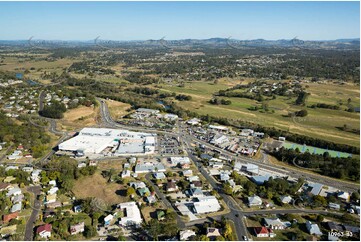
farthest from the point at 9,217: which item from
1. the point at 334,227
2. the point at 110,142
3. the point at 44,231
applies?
the point at 334,227

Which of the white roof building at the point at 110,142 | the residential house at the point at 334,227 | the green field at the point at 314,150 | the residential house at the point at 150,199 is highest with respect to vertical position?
the white roof building at the point at 110,142

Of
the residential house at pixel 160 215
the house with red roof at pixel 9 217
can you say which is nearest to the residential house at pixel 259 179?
the residential house at pixel 160 215

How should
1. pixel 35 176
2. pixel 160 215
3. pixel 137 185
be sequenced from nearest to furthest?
1. pixel 160 215
2. pixel 137 185
3. pixel 35 176

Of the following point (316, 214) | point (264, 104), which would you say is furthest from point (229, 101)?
point (316, 214)

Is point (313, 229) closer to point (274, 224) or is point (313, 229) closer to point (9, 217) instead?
point (274, 224)

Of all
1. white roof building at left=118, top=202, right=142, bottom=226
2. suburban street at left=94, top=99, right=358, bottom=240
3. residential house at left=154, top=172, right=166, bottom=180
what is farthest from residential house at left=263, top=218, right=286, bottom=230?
residential house at left=154, top=172, right=166, bottom=180

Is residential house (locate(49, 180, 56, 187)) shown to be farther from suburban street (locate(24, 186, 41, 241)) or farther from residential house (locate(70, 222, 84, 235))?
residential house (locate(70, 222, 84, 235))

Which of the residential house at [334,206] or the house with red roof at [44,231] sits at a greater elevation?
the house with red roof at [44,231]

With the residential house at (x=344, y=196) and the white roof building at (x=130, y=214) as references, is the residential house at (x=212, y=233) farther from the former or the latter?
the residential house at (x=344, y=196)
